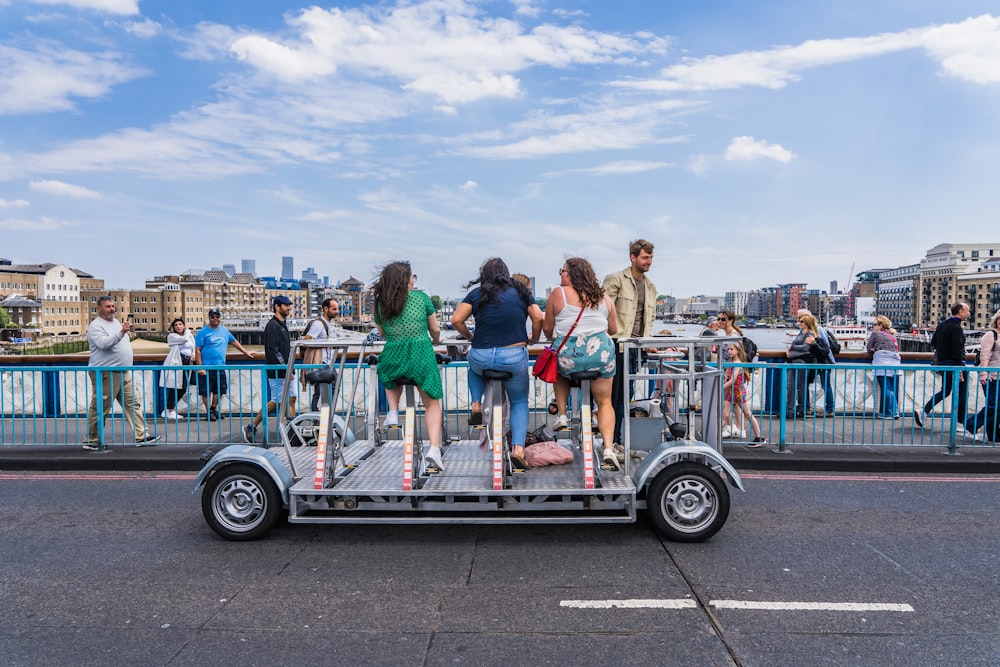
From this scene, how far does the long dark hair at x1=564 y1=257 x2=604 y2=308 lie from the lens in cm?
603

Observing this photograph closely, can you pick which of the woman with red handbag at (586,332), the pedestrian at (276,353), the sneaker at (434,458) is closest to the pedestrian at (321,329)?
the pedestrian at (276,353)

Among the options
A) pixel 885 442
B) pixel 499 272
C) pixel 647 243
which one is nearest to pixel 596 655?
pixel 499 272

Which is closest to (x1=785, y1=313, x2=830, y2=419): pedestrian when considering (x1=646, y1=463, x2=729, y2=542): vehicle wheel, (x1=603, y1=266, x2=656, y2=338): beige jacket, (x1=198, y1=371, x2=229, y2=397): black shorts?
(x1=603, y1=266, x2=656, y2=338): beige jacket

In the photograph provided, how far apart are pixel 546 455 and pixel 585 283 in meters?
1.55

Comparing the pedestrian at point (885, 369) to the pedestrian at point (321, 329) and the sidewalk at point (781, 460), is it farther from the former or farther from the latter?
the pedestrian at point (321, 329)

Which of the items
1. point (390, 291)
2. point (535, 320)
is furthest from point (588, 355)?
point (390, 291)

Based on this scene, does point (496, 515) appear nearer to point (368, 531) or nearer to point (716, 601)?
point (368, 531)

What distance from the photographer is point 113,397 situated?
30.7ft

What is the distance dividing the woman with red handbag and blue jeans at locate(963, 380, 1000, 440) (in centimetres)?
625

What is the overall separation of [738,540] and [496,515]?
1.95m

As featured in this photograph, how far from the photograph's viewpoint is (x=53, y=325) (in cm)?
16762

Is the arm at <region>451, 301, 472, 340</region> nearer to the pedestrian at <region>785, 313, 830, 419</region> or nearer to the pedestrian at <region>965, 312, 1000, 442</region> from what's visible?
the pedestrian at <region>785, 313, 830, 419</region>

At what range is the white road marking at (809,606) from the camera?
14.1ft

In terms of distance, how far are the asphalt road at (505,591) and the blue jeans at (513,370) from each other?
0.87 meters
